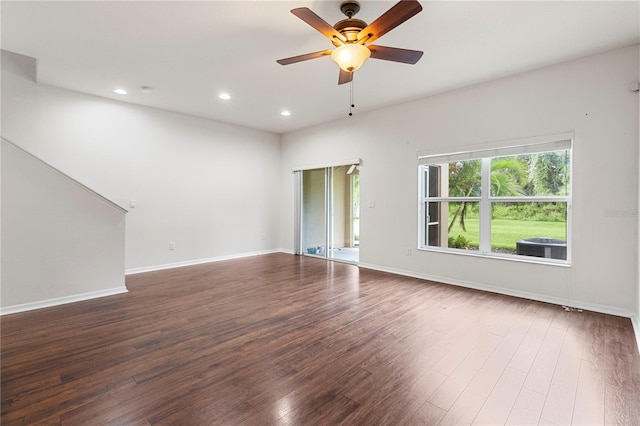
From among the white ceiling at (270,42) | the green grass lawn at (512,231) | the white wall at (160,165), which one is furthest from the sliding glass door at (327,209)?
the green grass lawn at (512,231)

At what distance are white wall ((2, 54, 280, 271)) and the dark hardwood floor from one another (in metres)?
1.95

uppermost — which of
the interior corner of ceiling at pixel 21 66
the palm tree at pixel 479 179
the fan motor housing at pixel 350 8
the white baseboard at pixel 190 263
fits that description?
the interior corner of ceiling at pixel 21 66

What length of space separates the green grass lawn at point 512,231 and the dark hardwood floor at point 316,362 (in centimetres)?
80

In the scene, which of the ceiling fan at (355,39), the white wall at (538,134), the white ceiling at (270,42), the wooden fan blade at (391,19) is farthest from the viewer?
the white wall at (538,134)

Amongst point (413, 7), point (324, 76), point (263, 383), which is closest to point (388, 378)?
point (263, 383)

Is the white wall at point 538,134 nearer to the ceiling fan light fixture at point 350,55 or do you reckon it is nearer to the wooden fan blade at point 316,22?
the ceiling fan light fixture at point 350,55

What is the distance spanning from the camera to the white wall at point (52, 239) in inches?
128

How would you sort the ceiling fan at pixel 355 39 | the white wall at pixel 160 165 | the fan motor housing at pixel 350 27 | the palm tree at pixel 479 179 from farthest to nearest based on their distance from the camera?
the white wall at pixel 160 165
the palm tree at pixel 479 179
the fan motor housing at pixel 350 27
the ceiling fan at pixel 355 39

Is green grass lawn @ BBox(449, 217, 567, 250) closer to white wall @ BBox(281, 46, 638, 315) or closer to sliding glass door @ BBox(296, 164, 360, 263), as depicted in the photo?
white wall @ BBox(281, 46, 638, 315)

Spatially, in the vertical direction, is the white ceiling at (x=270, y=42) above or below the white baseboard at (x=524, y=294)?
above

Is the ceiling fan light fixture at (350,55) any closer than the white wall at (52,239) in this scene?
Yes

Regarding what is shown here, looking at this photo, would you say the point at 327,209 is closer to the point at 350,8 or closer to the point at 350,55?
the point at 350,55

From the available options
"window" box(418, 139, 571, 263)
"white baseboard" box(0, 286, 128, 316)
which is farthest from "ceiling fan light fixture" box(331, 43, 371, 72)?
"white baseboard" box(0, 286, 128, 316)

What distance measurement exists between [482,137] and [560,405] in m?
3.37
